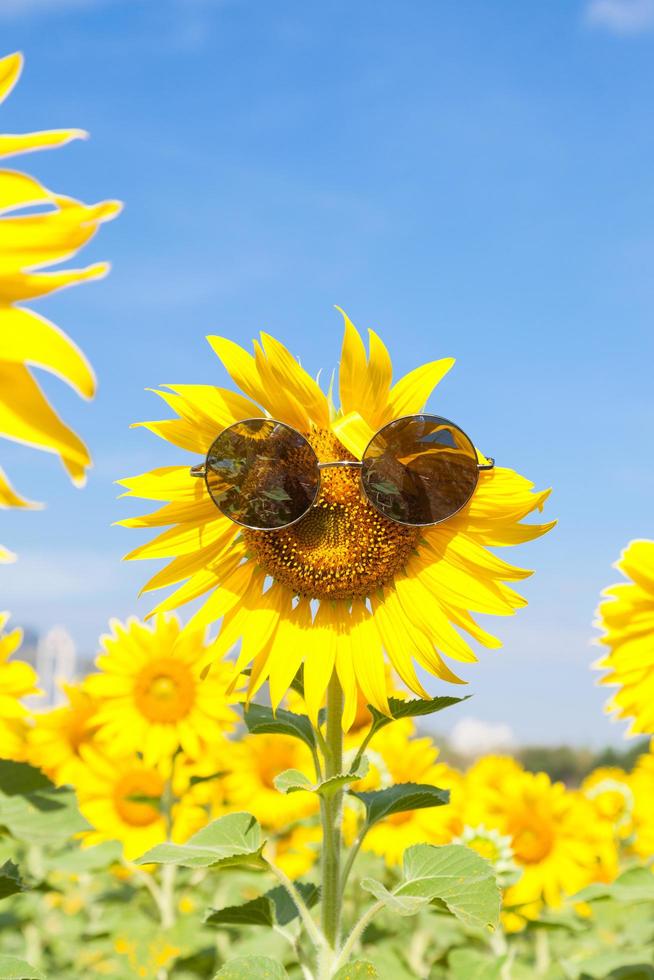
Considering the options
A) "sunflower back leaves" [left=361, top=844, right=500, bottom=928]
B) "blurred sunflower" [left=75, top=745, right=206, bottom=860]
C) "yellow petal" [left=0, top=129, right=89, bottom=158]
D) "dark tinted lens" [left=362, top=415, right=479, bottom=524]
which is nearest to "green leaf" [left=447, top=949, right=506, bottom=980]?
"sunflower back leaves" [left=361, top=844, right=500, bottom=928]

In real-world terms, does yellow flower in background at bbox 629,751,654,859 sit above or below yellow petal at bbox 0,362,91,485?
above

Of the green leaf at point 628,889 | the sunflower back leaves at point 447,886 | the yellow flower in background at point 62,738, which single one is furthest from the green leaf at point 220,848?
the yellow flower in background at point 62,738

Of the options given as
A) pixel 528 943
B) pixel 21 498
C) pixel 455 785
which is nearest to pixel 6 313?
pixel 21 498

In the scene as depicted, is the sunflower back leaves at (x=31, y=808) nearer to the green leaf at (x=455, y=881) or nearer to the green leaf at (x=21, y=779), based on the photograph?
the green leaf at (x=21, y=779)

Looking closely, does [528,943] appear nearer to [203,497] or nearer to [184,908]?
[184,908]

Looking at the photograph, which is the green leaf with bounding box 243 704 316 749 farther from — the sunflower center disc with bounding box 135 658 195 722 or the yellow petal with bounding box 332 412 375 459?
the sunflower center disc with bounding box 135 658 195 722

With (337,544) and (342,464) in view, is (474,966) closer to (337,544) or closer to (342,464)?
(337,544)
